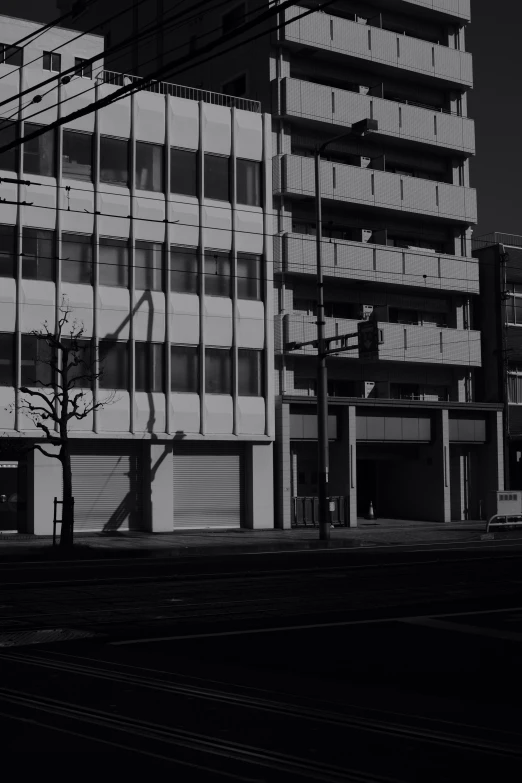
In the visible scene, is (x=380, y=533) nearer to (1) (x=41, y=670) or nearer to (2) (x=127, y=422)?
(2) (x=127, y=422)

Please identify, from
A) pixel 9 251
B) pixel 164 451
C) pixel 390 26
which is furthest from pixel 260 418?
pixel 390 26

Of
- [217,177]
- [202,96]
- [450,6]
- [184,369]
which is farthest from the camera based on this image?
[450,6]

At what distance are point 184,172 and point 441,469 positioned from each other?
15.5 metres

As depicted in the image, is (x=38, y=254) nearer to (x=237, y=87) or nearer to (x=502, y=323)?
(x=237, y=87)

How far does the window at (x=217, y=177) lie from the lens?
37344 millimetres

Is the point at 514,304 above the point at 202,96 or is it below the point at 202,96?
below

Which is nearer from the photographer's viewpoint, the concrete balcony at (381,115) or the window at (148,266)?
the window at (148,266)

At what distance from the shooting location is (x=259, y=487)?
3778 centimetres

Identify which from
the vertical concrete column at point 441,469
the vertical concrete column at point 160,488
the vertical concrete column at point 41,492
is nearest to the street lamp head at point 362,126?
the vertical concrete column at point 160,488

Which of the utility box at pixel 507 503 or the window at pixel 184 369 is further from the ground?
the window at pixel 184 369

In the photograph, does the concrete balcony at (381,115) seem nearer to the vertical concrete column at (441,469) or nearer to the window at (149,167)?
the window at (149,167)

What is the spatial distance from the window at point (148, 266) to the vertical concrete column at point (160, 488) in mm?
5315

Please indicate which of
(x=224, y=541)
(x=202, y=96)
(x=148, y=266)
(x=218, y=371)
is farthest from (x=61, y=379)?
(x=202, y=96)

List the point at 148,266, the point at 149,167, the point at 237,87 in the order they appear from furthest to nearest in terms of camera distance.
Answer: the point at 237,87
the point at 149,167
the point at 148,266
